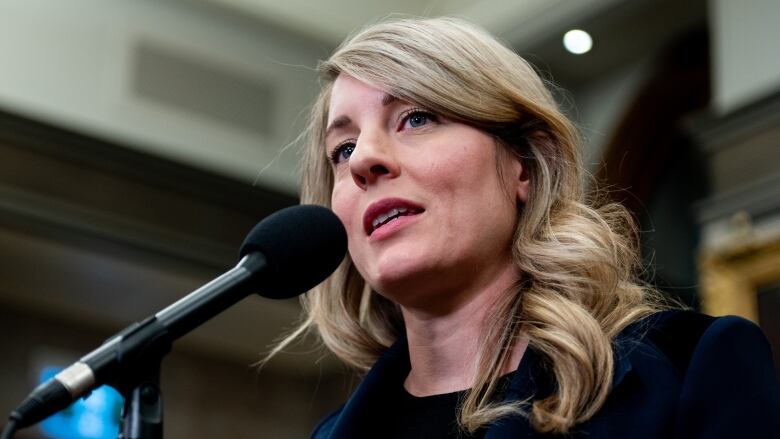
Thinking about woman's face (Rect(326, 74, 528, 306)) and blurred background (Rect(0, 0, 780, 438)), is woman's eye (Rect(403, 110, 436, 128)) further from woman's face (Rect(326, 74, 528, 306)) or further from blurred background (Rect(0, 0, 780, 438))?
blurred background (Rect(0, 0, 780, 438))

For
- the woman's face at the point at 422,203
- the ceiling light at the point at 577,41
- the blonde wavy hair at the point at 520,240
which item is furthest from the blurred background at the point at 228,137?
the woman's face at the point at 422,203

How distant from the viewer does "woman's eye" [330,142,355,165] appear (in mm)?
2215

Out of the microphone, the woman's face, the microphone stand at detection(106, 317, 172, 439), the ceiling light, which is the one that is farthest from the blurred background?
the microphone stand at detection(106, 317, 172, 439)

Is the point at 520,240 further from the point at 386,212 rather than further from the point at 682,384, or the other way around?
the point at 682,384

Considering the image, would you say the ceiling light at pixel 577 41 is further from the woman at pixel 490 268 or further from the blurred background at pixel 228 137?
the woman at pixel 490 268

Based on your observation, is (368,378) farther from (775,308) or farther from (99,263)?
(99,263)

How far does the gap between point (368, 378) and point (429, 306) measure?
0.70 feet

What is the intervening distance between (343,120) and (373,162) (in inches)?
7.1

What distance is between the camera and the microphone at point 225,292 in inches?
55.7

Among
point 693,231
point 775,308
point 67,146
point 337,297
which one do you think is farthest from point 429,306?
point 693,231

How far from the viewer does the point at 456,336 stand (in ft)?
6.78

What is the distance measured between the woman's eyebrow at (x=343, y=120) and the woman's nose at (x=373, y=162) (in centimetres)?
7

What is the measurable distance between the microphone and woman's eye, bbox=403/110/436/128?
0.34 metres

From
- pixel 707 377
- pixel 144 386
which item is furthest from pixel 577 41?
pixel 144 386
